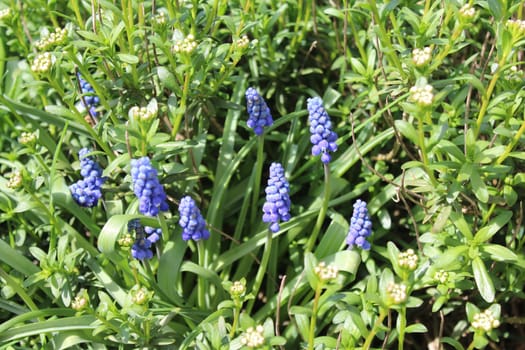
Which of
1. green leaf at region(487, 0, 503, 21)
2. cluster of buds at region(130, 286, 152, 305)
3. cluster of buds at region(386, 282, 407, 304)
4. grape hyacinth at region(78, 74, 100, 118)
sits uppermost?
green leaf at region(487, 0, 503, 21)

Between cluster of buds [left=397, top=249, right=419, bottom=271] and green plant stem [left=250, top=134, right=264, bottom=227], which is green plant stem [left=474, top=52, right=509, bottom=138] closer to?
cluster of buds [left=397, top=249, right=419, bottom=271]

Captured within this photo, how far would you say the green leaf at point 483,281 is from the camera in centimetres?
362

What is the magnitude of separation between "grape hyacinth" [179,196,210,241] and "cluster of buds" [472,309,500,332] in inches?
63.3

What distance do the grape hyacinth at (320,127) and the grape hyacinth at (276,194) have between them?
0.28 metres

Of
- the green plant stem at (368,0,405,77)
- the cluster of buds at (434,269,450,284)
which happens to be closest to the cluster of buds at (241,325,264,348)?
the cluster of buds at (434,269,450,284)

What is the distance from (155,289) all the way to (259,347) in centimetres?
123

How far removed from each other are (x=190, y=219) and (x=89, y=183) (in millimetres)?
815

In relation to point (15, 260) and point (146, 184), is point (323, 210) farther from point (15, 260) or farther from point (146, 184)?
point (15, 260)

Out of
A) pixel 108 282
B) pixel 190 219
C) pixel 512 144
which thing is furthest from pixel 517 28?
pixel 108 282

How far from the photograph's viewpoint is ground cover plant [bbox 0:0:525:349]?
366 centimetres

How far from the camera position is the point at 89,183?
4.10 meters

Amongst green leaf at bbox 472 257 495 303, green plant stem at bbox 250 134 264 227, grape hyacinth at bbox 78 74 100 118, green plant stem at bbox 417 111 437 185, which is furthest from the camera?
grape hyacinth at bbox 78 74 100 118

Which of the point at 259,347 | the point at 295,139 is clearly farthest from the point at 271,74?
the point at 259,347

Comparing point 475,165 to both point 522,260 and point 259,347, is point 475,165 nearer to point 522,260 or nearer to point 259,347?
point 522,260
